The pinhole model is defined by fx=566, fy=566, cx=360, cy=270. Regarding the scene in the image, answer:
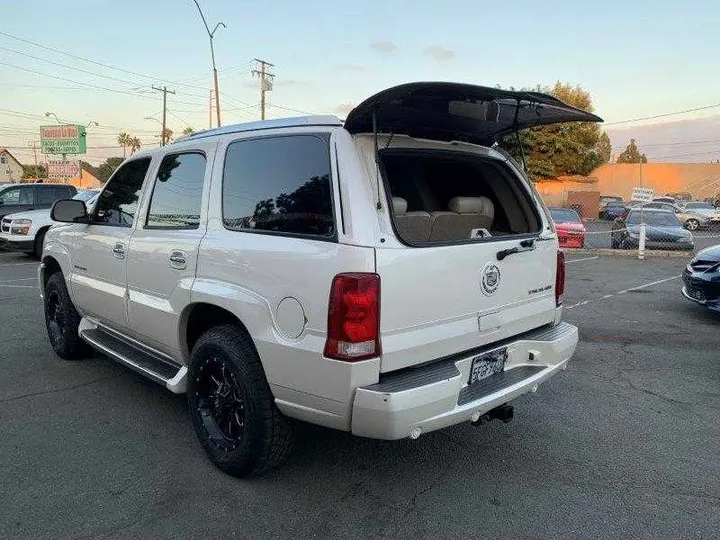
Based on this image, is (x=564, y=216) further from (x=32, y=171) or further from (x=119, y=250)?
(x=32, y=171)

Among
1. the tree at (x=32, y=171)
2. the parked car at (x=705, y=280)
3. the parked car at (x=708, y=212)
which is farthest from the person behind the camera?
the tree at (x=32, y=171)

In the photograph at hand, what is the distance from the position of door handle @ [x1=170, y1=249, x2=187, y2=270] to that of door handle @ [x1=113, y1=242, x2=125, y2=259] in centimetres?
75

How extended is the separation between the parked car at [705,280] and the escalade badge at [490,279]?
512cm

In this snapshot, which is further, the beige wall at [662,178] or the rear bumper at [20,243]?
the beige wall at [662,178]

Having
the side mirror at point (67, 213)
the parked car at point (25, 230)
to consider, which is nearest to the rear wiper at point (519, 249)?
the side mirror at point (67, 213)

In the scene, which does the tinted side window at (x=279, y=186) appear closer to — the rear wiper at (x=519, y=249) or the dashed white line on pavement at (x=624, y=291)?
the rear wiper at (x=519, y=249)

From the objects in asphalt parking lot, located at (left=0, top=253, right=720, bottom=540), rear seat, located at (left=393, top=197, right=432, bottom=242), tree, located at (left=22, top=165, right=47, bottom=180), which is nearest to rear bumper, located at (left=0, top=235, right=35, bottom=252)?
asphalt parking lot, located at (left=0, top=253, right=720, bottom=540)

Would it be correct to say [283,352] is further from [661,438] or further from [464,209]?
[661,438]

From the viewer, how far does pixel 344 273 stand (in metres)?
2.60

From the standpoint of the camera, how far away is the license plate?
310 centimetres

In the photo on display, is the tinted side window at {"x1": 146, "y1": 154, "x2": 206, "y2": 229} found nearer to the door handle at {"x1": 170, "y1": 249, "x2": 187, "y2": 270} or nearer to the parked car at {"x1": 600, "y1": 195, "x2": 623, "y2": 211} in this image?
the door handle at {"x1": 170, "y1": 249, "x2": 187, "y2": 270}

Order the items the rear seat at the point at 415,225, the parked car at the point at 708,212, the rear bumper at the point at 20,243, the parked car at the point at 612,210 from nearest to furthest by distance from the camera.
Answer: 1. the rear seat at the point at 415,225
2. the rear bumper at the point at 20,243
3. the parked car at the point at 708,212
4. the parked car at the point at 612,210

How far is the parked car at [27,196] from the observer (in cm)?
1459

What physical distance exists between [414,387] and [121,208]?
2940mm
